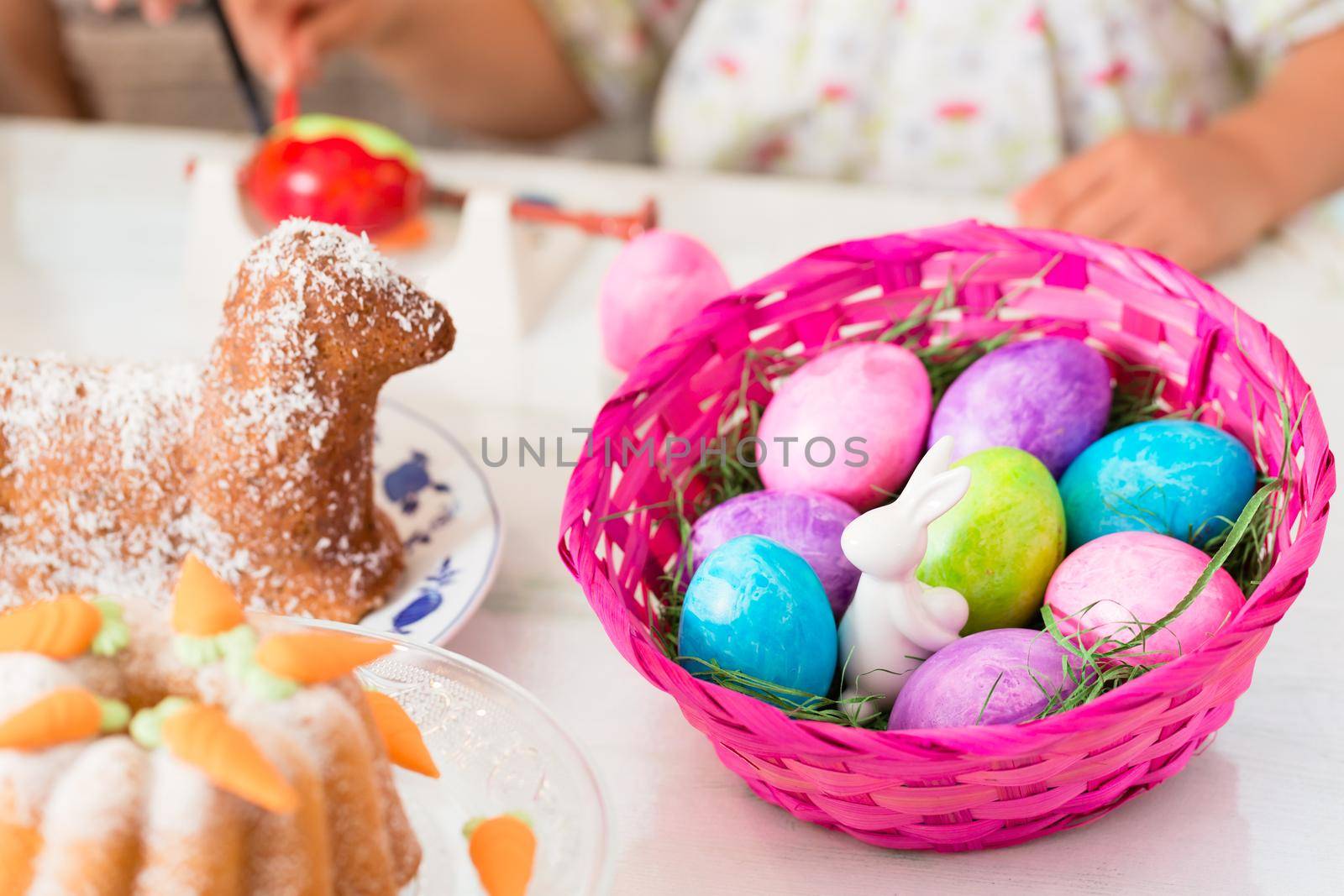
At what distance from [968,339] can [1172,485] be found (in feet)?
0.50

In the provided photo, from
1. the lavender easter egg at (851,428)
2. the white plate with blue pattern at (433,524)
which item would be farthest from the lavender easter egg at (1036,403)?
the white plate with blue pattern at (433,524)

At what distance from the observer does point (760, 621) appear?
1.47ft

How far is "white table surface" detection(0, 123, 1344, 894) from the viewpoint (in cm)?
47

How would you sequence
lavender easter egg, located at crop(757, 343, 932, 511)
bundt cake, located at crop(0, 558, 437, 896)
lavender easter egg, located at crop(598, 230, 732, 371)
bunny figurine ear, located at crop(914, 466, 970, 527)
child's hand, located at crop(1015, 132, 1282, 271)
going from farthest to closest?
child's hand, located at crop(1015, 132, 1282, 271)
lavender easter egg, located at crop(598, 230, 732, 371)
lavender easter egg, located at crop(757, 343, 932, 511)
bunny figurine ear, located at crop(914, 466, 970, 527)
bundt cake, located at crop(0, 558, 437, 896)

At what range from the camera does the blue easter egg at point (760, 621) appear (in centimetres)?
45

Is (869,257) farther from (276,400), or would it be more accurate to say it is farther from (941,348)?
(276,400)

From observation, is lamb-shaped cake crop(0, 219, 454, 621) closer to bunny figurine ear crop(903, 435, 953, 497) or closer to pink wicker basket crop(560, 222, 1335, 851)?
pink wicker basket crop(560, 222, 1335, 851)

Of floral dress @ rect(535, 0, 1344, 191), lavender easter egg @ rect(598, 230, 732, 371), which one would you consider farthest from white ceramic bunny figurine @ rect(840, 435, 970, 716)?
floral dress @ rect(535, 0, 1344, 191)

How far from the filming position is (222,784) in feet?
1.07

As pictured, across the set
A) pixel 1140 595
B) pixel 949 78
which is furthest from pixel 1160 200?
pixel 1140 595

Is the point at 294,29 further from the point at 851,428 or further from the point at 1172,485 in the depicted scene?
the point at 1172,485

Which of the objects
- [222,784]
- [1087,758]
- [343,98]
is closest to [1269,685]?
[1087,758]

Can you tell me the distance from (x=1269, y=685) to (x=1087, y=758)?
194 mm

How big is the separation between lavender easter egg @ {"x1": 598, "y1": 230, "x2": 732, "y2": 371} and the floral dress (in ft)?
1.62
